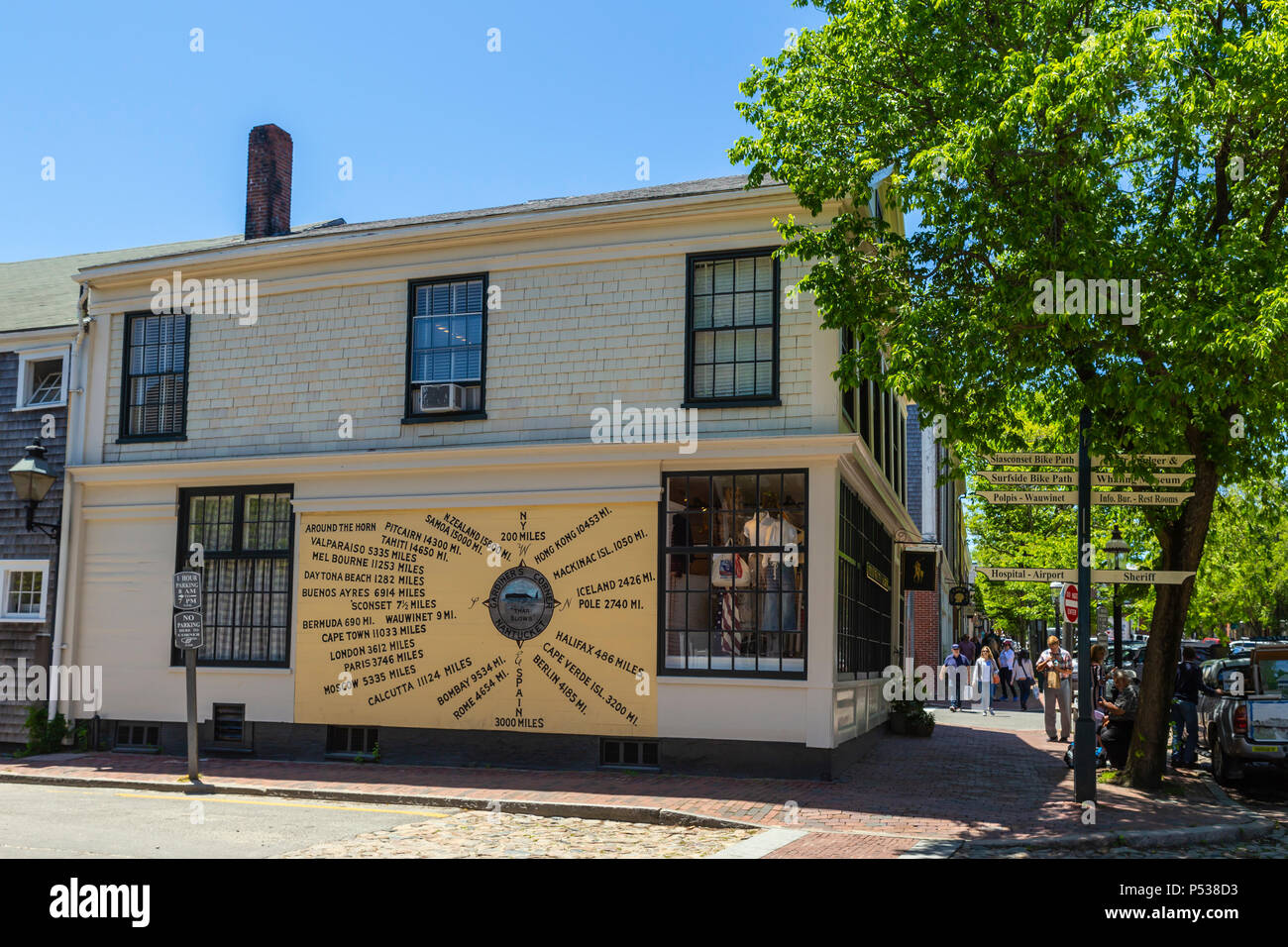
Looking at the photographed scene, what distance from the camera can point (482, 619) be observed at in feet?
47.3

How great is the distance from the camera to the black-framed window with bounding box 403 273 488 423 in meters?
15.0

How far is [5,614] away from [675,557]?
993cm

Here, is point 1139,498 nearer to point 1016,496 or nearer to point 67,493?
point 1016,496

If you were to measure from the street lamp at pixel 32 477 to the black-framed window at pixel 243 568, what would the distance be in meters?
1.83

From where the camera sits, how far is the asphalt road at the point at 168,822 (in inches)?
354

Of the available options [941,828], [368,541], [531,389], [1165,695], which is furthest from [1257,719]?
[368,541]

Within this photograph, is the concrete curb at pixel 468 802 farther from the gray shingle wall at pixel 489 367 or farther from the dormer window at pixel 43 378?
the dormer window at pixel 43 378

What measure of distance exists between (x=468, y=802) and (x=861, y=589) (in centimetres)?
672

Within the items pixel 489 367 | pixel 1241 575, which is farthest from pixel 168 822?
pixel 1241 575

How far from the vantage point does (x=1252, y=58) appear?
1071cm

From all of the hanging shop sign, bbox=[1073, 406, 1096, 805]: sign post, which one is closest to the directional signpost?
bbox=[1073, 406, 1096, 805]: sign post

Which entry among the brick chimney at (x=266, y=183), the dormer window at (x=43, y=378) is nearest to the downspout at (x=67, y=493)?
the dormer window at (x=43, y=378)

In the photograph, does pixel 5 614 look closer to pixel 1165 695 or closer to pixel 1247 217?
pixel 1165 695

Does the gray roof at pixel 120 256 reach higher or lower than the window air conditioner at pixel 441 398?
higher
